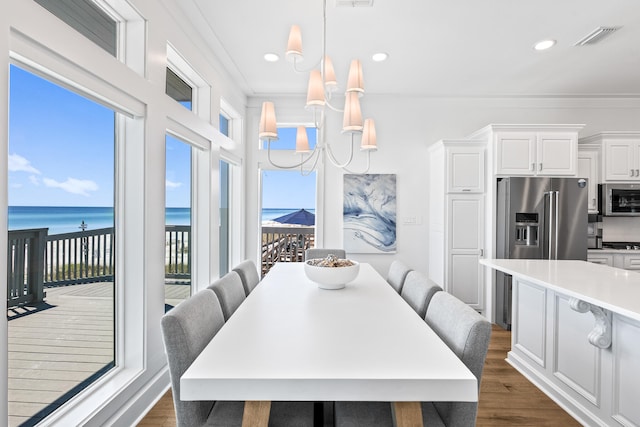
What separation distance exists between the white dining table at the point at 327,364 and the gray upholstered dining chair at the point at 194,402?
9cm

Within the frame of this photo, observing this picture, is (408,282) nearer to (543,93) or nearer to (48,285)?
(48,285)

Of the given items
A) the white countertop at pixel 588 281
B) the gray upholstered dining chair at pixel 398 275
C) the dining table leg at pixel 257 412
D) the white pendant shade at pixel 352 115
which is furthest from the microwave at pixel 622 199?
the dining table leg at pixel 257 412

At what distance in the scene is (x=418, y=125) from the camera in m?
4.33

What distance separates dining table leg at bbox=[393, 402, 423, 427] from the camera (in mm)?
1045

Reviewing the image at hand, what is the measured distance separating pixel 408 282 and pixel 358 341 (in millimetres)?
929

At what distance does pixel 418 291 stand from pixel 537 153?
2.65m

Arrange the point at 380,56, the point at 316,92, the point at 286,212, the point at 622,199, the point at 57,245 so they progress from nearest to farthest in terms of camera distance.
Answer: the point at 57,245 → the point at 316,92 → the point at 380,56 → the point at 622,199 → the point at 286,212

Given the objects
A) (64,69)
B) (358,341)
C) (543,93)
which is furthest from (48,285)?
(543,93)

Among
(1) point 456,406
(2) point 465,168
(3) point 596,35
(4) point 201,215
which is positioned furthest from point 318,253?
(3) point 596,35

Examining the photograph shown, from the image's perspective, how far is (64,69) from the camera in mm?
1390

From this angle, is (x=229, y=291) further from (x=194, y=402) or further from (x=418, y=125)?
(x=418, y=125)

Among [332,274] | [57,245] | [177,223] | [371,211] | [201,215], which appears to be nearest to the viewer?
[57,245]

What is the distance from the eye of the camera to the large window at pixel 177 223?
2547mm

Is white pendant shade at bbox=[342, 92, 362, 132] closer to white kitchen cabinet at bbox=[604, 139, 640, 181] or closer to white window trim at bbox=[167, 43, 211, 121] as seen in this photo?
white window trim at bbox=[167, 43, 211, 121]
